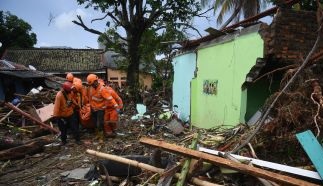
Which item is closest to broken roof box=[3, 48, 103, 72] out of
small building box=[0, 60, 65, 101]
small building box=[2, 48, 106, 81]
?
small building box=[2, 48, 106, 81]

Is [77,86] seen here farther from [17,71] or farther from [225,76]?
[17,71]

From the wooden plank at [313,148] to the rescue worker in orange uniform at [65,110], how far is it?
18.8 ft

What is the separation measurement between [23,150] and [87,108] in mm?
2047

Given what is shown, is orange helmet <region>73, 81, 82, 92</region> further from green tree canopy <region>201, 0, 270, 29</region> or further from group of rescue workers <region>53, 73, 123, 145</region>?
green tree canopy <region>201, 0, 270, 29</region>

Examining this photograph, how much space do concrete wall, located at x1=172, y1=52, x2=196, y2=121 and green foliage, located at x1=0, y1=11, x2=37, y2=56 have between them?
33.7 meters

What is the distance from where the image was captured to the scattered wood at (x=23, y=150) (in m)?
7.32

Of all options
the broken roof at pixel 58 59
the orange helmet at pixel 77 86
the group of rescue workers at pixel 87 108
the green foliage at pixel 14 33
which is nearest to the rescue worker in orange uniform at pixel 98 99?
the group of rescue workers at pixel 87 108

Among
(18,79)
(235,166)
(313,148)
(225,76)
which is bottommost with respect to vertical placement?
(235,166)

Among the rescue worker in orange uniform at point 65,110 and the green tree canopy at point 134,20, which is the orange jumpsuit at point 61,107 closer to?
the rescue worker in orange uniform at point 65,110

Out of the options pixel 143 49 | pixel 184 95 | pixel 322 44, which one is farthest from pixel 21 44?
pixel 322 44

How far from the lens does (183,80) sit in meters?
12.6

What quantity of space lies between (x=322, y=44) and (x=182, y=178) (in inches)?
152

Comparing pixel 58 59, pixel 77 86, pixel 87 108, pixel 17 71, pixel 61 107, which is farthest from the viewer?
pixel 58 59

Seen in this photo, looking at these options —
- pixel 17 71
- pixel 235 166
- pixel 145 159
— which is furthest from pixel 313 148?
pixel 17 71
